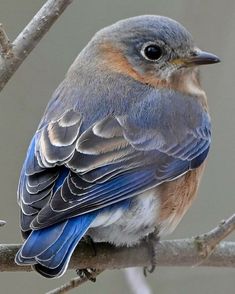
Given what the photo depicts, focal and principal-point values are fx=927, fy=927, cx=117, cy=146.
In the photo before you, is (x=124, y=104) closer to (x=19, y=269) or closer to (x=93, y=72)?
(x=93, y=72)

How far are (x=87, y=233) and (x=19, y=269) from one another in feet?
1.37

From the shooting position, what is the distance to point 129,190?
420 cm

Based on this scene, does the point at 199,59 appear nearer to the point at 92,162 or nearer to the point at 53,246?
the point at 92,162

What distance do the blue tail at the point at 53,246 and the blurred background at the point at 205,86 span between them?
6.98 feet

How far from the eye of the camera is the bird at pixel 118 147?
3.93 meters

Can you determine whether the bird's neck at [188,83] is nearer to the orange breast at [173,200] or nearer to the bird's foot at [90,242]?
the orange breast at [173,200]

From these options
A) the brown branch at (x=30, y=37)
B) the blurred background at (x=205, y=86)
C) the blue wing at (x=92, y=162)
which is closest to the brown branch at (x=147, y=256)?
the blue wing at (x=92, y=162)

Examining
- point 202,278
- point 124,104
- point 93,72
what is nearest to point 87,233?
point 124,104

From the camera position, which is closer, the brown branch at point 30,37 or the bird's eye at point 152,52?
the brown branch at point 30,37

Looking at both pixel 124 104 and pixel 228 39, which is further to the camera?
pixel 228 39

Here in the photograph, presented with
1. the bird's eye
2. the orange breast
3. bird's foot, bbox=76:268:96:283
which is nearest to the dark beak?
the bird's eye

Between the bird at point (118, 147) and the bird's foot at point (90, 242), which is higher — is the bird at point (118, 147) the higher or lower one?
the higher one

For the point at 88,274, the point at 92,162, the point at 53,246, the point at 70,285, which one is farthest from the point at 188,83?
the point at 53,246

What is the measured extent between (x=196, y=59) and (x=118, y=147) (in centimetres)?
79
